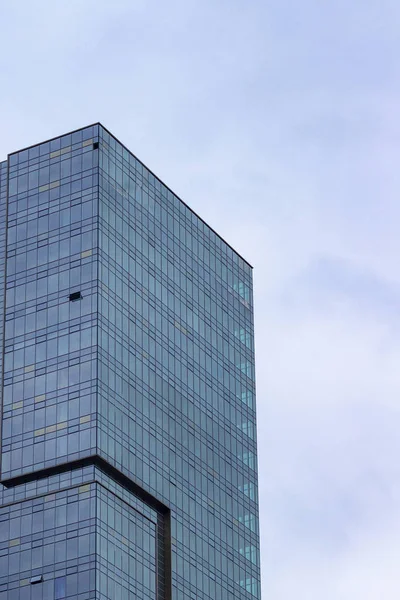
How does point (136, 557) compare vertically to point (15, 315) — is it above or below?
below

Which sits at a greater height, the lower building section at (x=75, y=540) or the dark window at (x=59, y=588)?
the lower building section at (x=75, y=540)

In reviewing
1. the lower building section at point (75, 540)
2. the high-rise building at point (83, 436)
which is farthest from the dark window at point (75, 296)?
the lower building section at point (75, 540)

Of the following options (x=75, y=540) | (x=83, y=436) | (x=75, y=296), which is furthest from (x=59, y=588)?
(x=75, y=296)

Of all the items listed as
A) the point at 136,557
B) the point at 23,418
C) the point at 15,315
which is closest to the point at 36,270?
the point at 15,315

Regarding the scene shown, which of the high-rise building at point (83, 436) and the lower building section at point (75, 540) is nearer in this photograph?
the lower building section at point (75, 540)

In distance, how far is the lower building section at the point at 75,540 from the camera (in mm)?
179250

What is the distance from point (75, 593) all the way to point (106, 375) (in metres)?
25.0

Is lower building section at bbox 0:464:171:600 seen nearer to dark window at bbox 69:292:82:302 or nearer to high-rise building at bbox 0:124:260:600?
high-rise building at bbox 0:124:260:600

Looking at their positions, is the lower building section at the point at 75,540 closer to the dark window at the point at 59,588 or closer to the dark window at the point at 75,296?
the dark window at the point at 59,588

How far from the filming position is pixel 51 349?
193m

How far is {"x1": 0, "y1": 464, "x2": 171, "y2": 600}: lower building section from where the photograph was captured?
179250 mm

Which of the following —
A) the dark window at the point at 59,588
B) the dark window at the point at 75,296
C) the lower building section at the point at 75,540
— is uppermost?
the dark window at the point at 75,296

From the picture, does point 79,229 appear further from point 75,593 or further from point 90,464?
point 75,593

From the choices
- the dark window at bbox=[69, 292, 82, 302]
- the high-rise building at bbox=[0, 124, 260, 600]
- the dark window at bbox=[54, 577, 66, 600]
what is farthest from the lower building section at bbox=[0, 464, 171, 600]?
the dark window at bbox=[69, 292, 82, 302]
